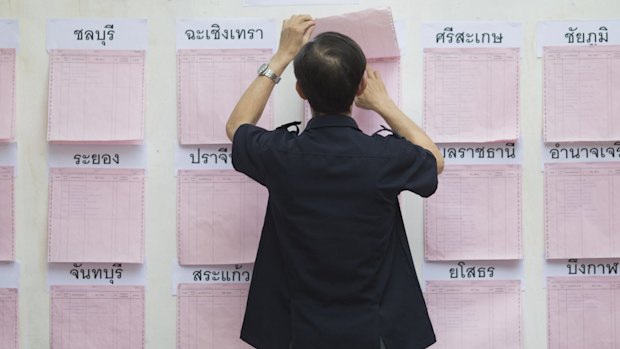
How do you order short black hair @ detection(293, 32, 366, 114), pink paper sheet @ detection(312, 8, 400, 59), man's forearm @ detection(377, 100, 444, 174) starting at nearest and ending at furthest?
short black hair @ detection(293, 32, 366, 114) → man's forearm @ detection(377, 100, 444, 174) → pink paper sheet @ detection(312, 8, 400, 59)

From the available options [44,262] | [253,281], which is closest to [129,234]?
[44,262]

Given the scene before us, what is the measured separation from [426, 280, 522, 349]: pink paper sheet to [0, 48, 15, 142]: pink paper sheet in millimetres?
877

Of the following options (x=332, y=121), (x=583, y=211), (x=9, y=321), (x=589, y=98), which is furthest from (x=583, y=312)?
(x=9, y=321)

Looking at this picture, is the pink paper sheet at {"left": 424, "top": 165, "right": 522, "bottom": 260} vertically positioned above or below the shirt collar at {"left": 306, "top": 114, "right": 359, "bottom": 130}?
below

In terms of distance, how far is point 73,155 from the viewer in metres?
1.18

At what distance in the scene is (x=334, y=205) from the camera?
891 mm

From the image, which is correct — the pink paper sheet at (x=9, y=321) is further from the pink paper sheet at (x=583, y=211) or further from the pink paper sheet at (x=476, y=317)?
the pink paper sheet at (x=583, y=211)

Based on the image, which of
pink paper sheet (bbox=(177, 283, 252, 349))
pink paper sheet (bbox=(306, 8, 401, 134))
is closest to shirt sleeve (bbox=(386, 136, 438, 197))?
pink paper sheet (bbox=(306, 8, 401, 134))

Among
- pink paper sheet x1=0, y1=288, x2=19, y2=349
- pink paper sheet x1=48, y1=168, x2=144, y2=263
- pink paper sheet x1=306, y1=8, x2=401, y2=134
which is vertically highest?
pink paper sheet x1=306, y1=8, x2=401, y2=134

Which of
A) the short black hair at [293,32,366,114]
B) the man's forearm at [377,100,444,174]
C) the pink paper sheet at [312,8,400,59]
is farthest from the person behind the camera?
the pink paper sheet at [312,8,400,59]

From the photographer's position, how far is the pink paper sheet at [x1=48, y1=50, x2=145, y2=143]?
3.83 ft

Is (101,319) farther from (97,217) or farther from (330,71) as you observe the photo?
(330,71)

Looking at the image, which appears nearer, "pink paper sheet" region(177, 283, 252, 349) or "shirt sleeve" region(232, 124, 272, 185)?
"shirt sleeve" region(232, 124, 272, 185)

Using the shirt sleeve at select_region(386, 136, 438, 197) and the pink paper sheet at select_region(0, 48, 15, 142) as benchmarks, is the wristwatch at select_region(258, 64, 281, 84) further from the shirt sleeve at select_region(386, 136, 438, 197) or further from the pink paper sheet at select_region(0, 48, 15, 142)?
the pink paper sheet at select_region(0, 48, 15, 142)
